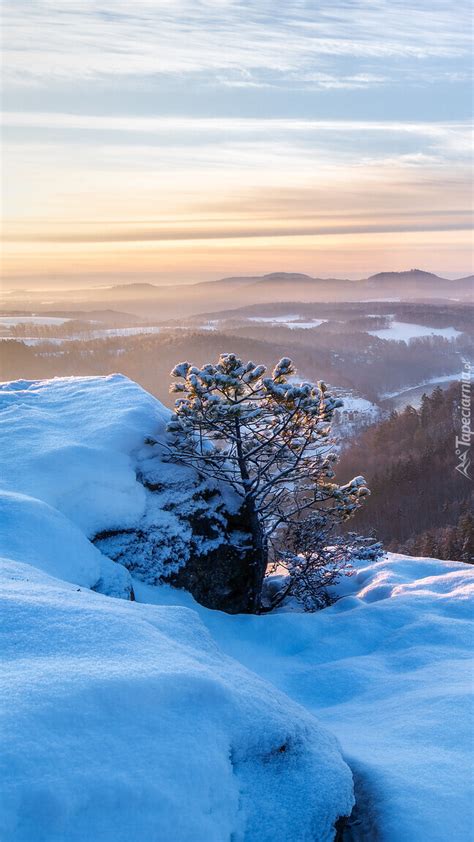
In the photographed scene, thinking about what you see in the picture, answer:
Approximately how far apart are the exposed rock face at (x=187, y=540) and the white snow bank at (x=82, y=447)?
340 mm

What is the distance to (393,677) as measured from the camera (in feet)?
27.7

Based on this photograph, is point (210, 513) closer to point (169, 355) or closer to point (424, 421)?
point (424, 421)

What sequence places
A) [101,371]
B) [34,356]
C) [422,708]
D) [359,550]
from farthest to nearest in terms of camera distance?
[101,371], [34,356], [359,550], [422,708]

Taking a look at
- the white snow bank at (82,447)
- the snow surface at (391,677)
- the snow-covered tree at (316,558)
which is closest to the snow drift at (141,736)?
the snow surface at (391,677)

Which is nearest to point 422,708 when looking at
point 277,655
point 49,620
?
point 277,655

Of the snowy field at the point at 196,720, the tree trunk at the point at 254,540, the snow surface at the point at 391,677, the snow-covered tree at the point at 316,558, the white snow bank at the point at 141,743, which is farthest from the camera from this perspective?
the snow-covered tree at the point at 316,558

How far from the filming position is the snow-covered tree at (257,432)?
1131 centimetres

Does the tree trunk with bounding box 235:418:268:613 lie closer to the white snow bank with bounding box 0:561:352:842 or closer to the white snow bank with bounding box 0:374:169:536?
the white snow bank with bounding box 0:374:169:536

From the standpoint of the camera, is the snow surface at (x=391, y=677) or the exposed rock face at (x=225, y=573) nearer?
the snow surface at (x=391, y=677)

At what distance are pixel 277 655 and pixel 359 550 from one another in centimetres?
446

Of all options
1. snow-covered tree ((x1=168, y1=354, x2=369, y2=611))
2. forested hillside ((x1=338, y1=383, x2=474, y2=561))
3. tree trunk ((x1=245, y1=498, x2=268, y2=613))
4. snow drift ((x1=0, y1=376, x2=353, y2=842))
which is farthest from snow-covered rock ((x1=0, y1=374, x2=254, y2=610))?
forested hillside ((x1=338, y1=383, x2=474, y2=561))

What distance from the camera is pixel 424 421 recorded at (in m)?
90.1

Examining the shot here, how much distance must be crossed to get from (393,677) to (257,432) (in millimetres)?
5728

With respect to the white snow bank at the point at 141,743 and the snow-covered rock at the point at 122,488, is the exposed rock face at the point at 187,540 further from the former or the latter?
the white snow bank at the point at 141,743
